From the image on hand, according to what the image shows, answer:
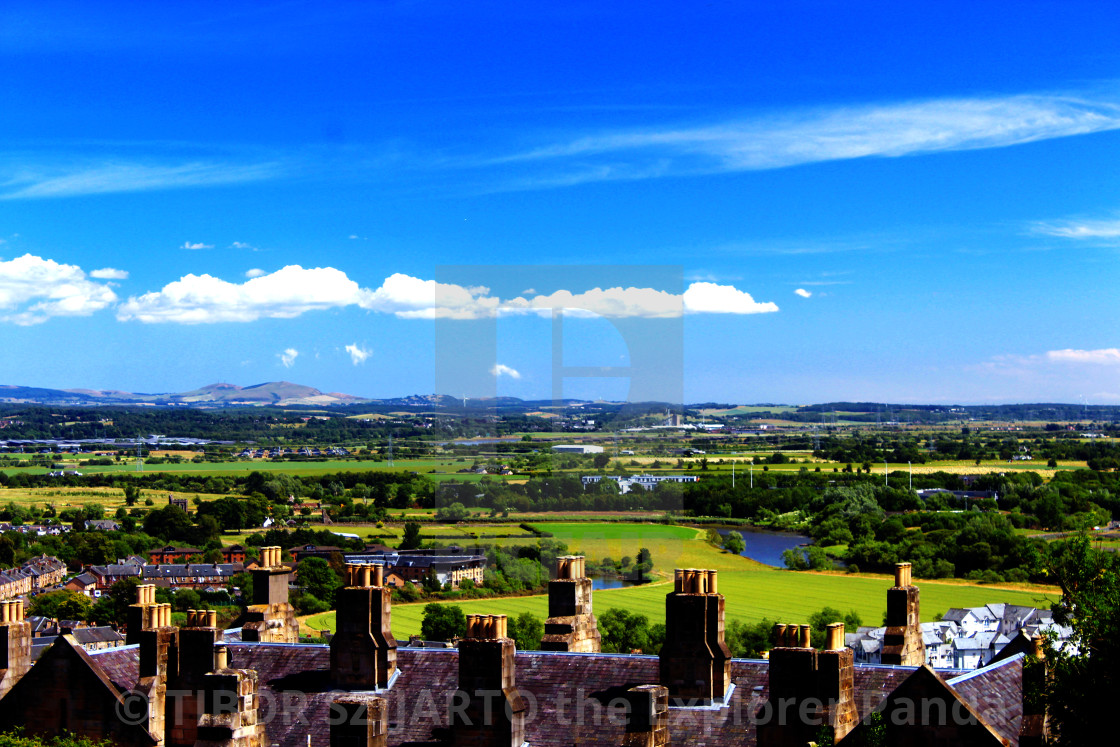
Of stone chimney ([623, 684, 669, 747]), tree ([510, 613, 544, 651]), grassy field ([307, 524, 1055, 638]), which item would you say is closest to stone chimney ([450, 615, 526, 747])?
stone chimney ([623, 684, 669, 747])

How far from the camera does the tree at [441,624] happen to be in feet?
260

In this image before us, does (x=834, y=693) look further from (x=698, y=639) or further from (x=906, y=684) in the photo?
(x=698, y=639)

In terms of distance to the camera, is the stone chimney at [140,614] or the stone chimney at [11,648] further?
the stone chimney at [140,614]

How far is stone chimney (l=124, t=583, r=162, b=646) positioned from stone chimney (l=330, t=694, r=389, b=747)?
17.0 ft

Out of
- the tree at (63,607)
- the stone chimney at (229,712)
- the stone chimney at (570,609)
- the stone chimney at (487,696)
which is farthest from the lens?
the tree at (63,607)

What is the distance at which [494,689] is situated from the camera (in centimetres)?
1606

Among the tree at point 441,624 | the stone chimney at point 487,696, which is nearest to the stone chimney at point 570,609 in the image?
the stone chimney at point 487,696

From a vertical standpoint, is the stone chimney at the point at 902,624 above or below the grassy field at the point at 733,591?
above

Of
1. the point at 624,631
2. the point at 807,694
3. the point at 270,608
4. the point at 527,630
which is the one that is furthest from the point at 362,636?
the point at 624,631

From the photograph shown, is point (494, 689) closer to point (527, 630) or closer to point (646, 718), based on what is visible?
point (646, 718)

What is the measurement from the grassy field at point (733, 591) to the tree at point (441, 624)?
2.44m

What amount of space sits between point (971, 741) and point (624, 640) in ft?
204

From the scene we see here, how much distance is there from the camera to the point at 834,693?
15055mm

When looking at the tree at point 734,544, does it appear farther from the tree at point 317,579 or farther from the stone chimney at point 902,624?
the stone chimney at point 902,624
